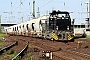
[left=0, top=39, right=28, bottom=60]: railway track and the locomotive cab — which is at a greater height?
the locomotive cab

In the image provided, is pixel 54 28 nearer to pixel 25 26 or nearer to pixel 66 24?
pixel 66 24

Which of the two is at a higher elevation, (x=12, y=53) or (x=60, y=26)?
(x=60, y=26)

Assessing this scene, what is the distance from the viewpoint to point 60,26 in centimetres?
2208

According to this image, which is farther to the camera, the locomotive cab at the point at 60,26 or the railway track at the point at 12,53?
the locomotive cab at the point at 60,26

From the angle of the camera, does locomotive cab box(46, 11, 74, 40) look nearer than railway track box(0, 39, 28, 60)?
No

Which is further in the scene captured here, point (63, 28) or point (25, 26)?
point (25, 26)

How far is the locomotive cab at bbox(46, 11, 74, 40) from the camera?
21250 mm

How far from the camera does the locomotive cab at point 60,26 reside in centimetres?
2125

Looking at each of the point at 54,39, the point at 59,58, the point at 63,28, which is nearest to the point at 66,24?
the point at 63,28

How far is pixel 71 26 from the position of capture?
866 inches

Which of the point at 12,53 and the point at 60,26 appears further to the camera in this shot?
the point at 60,26

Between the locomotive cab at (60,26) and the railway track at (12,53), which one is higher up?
the locomotive cab at (60,26)

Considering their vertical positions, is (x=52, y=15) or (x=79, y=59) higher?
(x=52, y=15)

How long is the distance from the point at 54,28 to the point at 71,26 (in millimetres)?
1714
